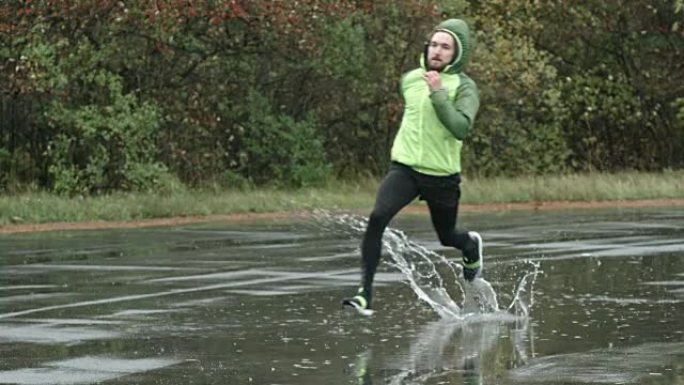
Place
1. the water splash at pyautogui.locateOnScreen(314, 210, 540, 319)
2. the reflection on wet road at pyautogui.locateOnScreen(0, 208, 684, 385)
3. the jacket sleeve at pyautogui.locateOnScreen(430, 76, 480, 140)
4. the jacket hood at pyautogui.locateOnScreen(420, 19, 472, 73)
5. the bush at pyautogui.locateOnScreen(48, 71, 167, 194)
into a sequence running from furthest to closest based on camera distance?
the bush at pyautogui.locateOnScreen(48, 71, 167, 194)
the water splash at pyautogui.locateOnScreen(314, 210, 540, 319)
the jacket hood at pyautogui.locateOnScreen(420, 19, 472, 73)
the jacket sleeve at pyautogui.locateOnScreen(430, 76, 480, 140)
the reflection on wet road at pyautogui.locateOnScreen(0, 208, 684, 385)

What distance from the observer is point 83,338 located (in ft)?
33.3

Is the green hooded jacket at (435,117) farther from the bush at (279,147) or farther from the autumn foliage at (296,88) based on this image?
the bush at (279,147)

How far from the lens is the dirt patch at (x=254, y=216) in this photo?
2198 cm

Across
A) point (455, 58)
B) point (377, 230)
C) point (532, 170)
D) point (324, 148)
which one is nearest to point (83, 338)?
point (377, 230)

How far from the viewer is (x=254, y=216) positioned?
24141 mm

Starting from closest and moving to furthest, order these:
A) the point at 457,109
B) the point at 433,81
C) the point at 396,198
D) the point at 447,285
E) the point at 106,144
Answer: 1. the point at 433,81
2. the point at 457,109
3. the point at 396,198
4. the point at 447,285
5. the point at 106,144

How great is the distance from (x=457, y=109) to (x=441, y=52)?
39cm

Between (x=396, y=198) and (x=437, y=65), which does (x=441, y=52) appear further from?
(x=396, y=198)

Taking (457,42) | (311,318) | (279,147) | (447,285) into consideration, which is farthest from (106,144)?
(457,42)

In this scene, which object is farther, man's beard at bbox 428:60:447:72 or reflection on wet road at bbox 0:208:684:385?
man's beard at bbox 428:60:447:72

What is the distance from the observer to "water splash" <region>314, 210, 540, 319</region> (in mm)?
→ 11641

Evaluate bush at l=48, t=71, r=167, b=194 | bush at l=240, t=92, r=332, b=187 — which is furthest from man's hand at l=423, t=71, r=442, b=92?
bush at l=240, t=92, r=332, b=187

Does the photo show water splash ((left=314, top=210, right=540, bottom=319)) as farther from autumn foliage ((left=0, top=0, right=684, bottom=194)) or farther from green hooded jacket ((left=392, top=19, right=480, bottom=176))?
autumn foliage ((left=0, top=0, right=684, bottom=194))

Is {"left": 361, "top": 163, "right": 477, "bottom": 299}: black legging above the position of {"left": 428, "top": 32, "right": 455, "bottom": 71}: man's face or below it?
below
